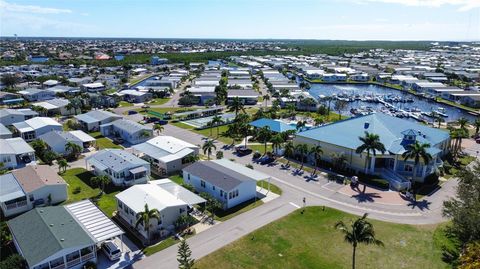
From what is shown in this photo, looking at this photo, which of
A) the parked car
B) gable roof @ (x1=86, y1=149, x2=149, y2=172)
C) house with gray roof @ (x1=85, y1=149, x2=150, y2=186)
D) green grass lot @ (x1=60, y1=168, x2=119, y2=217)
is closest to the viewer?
the parked car

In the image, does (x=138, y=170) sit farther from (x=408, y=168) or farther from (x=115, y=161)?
(x=408, y=168)

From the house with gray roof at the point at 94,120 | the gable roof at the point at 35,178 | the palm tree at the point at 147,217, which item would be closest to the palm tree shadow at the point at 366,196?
the palm tree at the point at 147,217

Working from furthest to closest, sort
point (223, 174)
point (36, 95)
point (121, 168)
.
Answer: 1. point (36, 95)
2. point (121, 168)
3. point (223, 174)

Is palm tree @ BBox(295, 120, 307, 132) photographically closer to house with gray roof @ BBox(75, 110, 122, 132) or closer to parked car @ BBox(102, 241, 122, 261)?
house with gray roof @ BBox(75, 110, 122, 132)

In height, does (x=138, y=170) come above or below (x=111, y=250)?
above

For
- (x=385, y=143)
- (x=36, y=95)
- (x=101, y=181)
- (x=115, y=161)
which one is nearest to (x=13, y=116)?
(x=36, y=95)

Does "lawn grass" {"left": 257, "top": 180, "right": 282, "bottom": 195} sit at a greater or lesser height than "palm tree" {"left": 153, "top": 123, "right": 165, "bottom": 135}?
lesser

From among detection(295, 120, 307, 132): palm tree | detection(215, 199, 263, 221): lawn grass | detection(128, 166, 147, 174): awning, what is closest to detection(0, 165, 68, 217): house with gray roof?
detection(128, 166, 147, 174): awning
